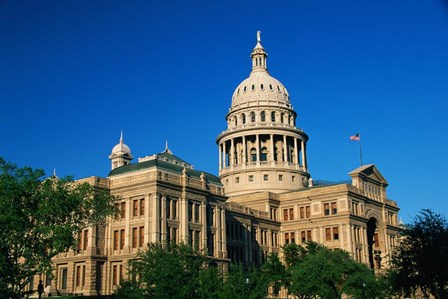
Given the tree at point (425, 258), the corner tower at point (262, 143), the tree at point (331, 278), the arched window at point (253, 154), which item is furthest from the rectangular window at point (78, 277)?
the arched window at point (253, 154)

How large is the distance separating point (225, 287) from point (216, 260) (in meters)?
25.8

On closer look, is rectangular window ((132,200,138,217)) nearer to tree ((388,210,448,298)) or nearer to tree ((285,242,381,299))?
tree ((285,242,381,299))

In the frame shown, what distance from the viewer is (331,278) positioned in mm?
68062

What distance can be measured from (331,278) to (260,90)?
63.8 m

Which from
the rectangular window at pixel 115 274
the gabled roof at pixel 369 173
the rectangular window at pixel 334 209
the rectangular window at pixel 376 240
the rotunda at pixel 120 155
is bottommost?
the rectangular window at pixel 115 274

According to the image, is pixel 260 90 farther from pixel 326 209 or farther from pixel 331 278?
pixel 331 278

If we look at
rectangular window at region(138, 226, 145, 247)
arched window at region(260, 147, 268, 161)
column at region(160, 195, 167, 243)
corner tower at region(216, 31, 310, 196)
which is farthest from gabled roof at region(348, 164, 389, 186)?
rectangular window at region(138, 226, 145, 247)

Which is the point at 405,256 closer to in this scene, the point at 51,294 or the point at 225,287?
the point at 225,287

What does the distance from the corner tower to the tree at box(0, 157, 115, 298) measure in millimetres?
61674

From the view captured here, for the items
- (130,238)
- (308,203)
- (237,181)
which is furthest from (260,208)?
(130,238)

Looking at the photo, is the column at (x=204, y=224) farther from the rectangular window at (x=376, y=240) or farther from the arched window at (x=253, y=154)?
the arched window at (x=253, y=154)

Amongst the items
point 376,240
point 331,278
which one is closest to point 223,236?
point 331,278

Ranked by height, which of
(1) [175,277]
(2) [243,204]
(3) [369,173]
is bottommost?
(1) [175,277]

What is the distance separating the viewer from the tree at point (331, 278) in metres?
67.6
